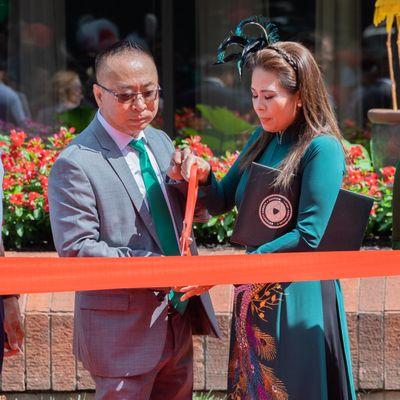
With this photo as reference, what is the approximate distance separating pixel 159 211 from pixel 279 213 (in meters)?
0.45

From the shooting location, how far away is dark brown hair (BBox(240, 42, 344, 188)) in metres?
3.95

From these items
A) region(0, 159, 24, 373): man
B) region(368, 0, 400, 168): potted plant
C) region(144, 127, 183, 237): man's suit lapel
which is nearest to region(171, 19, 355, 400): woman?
region(144, 127, 183, 237): man's suit lapel

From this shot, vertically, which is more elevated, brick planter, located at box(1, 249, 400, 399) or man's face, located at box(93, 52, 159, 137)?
man's face, located at box(93, 52, 159, 137)

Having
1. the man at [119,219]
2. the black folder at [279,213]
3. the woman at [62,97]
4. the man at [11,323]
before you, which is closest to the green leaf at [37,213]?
the man at [11,323]

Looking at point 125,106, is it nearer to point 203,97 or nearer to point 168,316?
point 168,316

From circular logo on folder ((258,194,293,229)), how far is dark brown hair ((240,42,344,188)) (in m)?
0.06

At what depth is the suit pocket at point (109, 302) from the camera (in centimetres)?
401

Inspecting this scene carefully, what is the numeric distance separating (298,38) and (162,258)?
6669 millimetres

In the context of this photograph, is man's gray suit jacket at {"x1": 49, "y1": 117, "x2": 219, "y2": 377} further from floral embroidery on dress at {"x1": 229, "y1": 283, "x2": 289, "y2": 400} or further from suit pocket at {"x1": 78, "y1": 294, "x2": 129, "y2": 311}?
floral embroidery on dress at {"x1": 229, "y1": 283, "x2": 289, "y2": 400}

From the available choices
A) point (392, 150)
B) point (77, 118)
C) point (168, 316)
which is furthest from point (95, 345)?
point (77, 118)

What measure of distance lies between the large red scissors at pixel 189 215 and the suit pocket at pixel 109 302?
28cm

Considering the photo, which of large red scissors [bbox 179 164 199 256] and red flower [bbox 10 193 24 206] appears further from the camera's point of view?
red flower [bbox 10 193 24 206]

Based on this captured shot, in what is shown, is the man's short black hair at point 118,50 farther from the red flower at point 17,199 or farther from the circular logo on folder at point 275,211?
the red flower at point 17,199

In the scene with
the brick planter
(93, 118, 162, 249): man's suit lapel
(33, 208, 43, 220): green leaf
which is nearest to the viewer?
(93, 118, 162, 249): man's suit lapel
